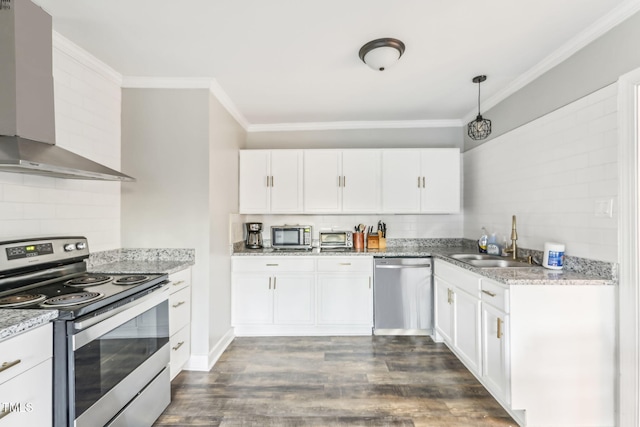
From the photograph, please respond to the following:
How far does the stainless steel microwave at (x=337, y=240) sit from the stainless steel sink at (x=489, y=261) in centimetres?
121

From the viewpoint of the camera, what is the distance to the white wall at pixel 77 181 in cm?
180

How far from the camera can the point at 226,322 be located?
3127 millimetres

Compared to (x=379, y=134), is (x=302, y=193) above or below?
below

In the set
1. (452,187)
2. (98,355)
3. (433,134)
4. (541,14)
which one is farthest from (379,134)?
(98,355)

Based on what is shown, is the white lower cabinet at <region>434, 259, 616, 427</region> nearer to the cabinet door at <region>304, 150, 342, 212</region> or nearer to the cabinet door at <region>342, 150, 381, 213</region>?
the cabinet door at <region>342, 150, 381, 213</region>

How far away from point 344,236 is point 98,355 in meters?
2.66

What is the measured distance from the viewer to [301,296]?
331 centimetres

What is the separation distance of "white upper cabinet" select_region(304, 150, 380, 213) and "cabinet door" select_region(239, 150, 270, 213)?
48 cm

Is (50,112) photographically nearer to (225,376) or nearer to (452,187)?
(225,376)

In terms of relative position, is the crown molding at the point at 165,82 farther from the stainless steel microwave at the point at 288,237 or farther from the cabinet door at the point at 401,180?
the cabinet door at the point at 401,180

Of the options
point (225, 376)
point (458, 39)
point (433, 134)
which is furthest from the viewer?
point (433, 134)

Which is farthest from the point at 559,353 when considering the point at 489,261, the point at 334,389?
the point at 334,389

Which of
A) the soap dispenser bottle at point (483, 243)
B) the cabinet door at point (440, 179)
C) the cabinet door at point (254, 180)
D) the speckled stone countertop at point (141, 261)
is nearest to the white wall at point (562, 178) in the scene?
the soap dispenser bottle at point (483, 243)

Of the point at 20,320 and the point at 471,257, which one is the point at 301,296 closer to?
the point at 471,257
